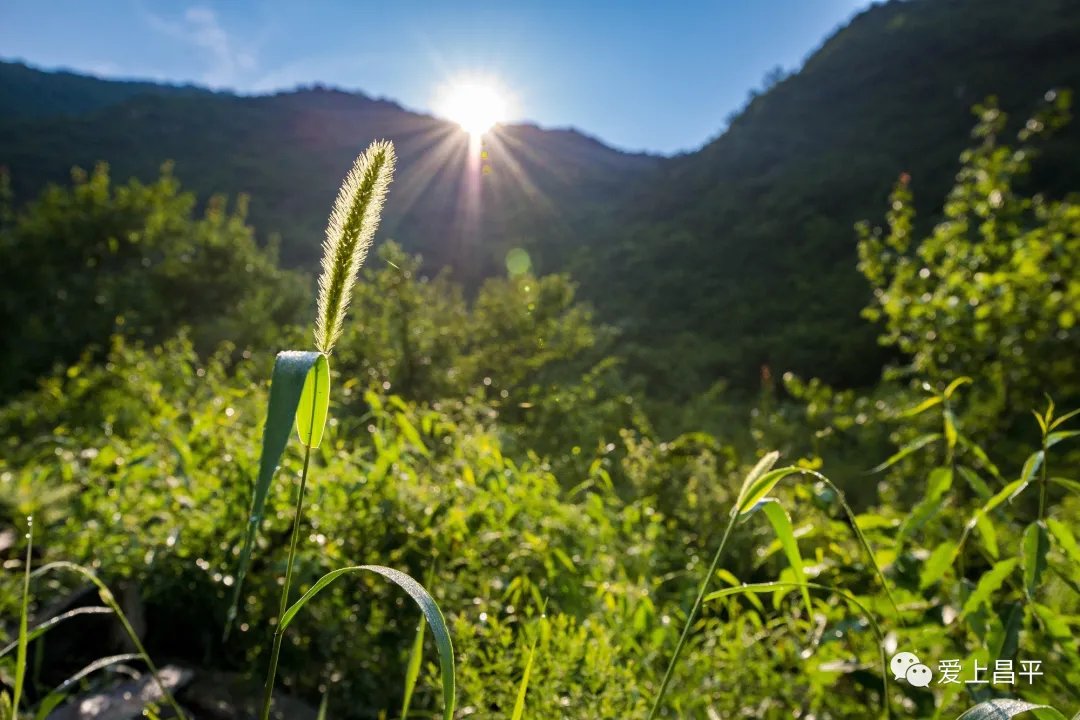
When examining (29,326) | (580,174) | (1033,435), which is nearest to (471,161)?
(580,174)

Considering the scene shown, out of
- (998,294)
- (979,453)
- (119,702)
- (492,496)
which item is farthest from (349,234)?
(998,294)

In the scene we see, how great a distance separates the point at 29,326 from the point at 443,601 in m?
8.07

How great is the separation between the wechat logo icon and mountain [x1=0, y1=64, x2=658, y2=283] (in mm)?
20150

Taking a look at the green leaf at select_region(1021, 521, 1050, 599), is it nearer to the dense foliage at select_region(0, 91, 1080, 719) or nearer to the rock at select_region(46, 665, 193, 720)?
the dense foliage at select_region(0, 91, 1080, 719)

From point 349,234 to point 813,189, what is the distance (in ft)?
80.6

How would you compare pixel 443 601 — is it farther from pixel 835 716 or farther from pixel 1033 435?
pixel 1033 435

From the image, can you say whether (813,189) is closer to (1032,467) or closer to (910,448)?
(910,448)

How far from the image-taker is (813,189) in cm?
2222

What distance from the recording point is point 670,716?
1282mm

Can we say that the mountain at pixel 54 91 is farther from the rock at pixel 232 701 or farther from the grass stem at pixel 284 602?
the grass stem at pixel 284 602

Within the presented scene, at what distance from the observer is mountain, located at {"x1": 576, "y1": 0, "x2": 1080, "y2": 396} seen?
1474 centimetres

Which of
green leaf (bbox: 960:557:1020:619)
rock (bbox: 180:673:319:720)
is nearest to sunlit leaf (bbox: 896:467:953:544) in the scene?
green leaf (bbox: 960:557:1020:619)

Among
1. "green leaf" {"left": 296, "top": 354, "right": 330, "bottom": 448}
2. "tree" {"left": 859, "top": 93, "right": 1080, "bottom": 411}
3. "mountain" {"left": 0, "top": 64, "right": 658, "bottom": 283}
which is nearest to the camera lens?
"green leaf" {"left": 296, "top": 354, "right": 330, "bottom": 448}

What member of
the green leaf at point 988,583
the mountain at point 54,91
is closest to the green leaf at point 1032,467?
the green leaf at point 988,583
